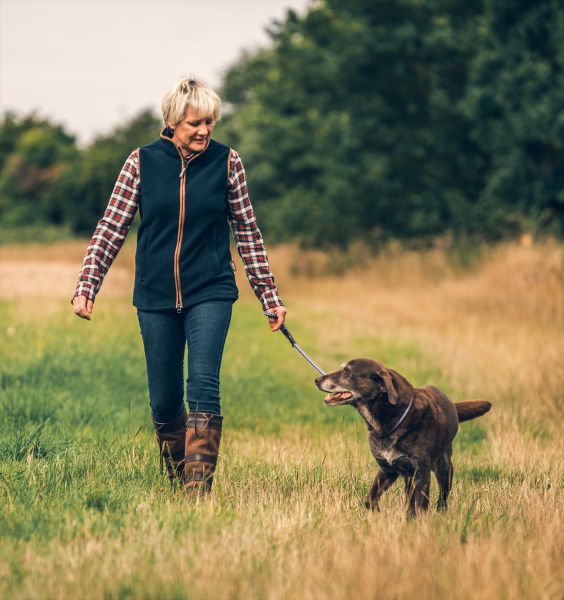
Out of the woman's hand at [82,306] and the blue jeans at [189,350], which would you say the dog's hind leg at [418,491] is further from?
the woman's hand at [82,306]

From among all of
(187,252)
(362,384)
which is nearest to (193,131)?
(187,252)

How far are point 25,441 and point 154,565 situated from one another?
2404 mm

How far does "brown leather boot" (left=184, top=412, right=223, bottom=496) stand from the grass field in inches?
6.9

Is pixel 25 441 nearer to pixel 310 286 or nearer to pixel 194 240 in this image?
pixel 194 240

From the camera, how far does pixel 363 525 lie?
4094 millimetres

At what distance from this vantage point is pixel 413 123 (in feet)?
96.4

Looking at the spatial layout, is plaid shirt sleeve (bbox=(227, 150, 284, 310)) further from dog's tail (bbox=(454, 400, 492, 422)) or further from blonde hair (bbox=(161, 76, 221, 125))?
dog's tail (bbox=(454, 400, 492, 422))

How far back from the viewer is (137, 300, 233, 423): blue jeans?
470 cm

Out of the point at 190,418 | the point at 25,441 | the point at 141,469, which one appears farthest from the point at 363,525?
the point at 25,441

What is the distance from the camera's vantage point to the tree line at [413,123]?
834 inches

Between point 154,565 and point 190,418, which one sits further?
point 190,418

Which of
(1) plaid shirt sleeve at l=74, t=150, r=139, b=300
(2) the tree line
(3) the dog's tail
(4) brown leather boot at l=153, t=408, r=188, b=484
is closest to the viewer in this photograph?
(1) plaid shirt sleeve at l=74, t=150, r=139, b=300

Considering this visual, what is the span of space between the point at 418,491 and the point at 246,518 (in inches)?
41.7

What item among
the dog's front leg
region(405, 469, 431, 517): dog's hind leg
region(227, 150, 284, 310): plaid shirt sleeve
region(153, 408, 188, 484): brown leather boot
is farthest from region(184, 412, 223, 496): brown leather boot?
region(405, 469, 431, 517): dog's hind leg
